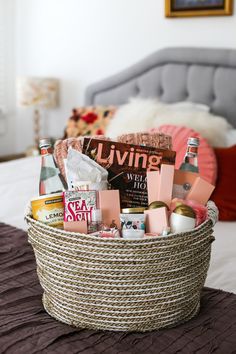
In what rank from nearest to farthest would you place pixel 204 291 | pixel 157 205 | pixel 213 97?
pixel 157 205
pixel 204 291
pixel 213 97

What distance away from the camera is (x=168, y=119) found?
8.19 ft

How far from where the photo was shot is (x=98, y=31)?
346 cm

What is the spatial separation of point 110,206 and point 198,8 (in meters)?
2.07

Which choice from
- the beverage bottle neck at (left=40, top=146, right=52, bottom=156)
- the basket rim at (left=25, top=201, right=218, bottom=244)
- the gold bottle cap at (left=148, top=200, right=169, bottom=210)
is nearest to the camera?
the basket rim at (left=25, top=201, right=218, bottom=244)

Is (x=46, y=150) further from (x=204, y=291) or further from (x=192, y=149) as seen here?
(x=204, y=291)

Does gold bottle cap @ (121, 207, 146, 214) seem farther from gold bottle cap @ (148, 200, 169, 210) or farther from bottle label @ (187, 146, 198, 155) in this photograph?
bottle label @ (187, 146, 198, 155)

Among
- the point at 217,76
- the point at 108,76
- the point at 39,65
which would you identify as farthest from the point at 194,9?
the point at 39,65

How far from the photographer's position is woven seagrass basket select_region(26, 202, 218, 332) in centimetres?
98

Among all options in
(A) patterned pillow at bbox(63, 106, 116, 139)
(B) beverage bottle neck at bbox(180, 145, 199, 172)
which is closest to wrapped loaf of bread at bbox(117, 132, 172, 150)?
(B) beverage bottle neck at bbox(180, 145, 199, 172)

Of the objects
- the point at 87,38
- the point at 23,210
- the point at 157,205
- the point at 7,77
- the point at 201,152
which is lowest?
the point at 23,210

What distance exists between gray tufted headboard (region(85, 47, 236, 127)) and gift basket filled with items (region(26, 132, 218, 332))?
159 centimetres

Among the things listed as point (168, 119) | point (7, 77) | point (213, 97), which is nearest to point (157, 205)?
point (168, 119)

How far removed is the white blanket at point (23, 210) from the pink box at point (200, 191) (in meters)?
0.41

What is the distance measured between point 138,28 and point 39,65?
0.99m
